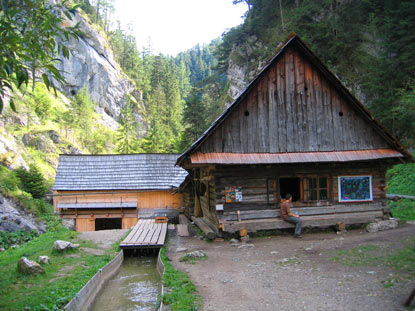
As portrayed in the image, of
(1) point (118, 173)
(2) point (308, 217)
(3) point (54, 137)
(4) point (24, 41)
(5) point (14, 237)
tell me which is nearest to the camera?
(4) point (24, 41)

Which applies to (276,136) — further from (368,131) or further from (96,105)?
(96,105)

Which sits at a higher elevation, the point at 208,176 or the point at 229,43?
the point at 229,43

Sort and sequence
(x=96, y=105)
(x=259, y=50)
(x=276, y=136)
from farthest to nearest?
1. (x=96, y=105)
2. (x=259, y=50)
3. (x=276, y=136)

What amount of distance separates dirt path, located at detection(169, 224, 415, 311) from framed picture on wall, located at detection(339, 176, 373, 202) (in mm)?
1959

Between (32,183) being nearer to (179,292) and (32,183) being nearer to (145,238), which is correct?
(145,238)

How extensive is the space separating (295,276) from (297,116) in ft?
24.6

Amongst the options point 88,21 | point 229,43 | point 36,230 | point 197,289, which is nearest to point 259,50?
point 229,43

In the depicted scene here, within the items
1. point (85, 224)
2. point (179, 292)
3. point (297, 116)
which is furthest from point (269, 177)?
point (85, 224)

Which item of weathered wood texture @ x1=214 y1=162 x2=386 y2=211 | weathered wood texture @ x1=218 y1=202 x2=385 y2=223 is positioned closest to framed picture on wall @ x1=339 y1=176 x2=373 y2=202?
weathered wood texture @ x1=214 y1=162 x2=386 y2=211

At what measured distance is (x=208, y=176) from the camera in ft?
43.6

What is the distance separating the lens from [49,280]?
7.29m

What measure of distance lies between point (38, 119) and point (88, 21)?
34950mm

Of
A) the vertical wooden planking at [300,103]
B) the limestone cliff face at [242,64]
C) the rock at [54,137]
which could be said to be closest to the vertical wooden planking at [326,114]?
the vertical wooden planking at [300,103]

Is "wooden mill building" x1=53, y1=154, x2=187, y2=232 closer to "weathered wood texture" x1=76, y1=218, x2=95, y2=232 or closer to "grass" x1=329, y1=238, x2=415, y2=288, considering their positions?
"weathered wood texture" x1=76, y1=218, x2=95, y2=232
